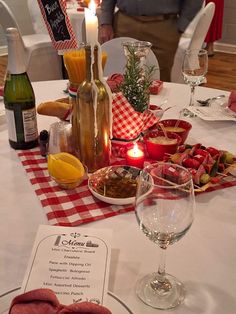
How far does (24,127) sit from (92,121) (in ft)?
0.75

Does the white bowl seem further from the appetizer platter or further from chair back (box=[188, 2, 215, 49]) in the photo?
chair back (box=[188, 2, 215, 49])

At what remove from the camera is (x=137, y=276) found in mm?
716

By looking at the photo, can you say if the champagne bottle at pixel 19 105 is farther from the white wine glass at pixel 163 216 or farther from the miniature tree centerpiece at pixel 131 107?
the white wine glass at pixel 163 216

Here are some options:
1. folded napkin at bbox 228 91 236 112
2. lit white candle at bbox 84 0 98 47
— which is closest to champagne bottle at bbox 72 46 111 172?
lit white candle at bbox 84 0 98 47

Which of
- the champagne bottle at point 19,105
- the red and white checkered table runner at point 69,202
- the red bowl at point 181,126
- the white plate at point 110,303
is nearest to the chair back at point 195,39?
the red bowl at point 181,126

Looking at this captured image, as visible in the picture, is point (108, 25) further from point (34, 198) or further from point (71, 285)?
point (71, 285)

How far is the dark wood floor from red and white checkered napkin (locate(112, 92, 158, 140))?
3.20 m

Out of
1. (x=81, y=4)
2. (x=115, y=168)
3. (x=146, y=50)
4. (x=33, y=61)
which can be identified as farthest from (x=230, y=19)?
(x=115, y=168)

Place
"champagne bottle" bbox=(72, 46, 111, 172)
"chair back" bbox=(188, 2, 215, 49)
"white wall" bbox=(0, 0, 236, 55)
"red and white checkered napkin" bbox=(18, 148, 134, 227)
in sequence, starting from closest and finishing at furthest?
"red and white checkered napkin" bbox=(18, 148, 134, 227) < "champagne bottle" bbox=(72, 46, 111, 172) < "chair back" bbox=(188, 2, 215, 49) < "white wall" bbox=(0, 0, 236, 55)

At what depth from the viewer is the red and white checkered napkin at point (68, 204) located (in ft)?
2.80

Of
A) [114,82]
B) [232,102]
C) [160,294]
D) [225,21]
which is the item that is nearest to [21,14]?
[225,21]

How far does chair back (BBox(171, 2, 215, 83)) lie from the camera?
8.95 ft

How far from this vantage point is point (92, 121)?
1018 millimetres

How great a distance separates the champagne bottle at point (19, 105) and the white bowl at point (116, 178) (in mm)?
266
